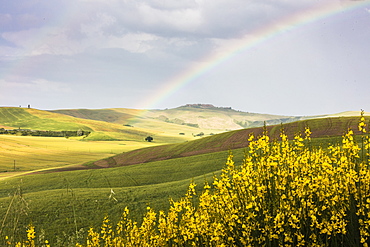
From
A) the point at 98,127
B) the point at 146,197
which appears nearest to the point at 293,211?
the point at 146,197

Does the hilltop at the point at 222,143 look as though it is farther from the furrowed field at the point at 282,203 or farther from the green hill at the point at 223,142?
the furrowed field at the point at 282,203

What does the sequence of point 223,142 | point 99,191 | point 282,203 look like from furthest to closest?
1. point 223,142
2. point 99,191
3. point 282,203

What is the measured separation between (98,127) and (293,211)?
16907 cm

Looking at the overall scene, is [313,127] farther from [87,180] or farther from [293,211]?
[293,211]

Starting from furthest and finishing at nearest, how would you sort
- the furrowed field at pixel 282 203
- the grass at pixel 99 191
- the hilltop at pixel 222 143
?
1. the hilltop at pixel 222 143
2. the grass at pixel 99 191
3. the furrowed field at pixel 282 203

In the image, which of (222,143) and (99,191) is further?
(222,143)

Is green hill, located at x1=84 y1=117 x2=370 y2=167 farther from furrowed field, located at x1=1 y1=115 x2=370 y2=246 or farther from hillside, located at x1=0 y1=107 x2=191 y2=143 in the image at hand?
hillside, located at x1=0 y1=107 x2=191 y2=143

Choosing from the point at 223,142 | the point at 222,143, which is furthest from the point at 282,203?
the point at 223,142

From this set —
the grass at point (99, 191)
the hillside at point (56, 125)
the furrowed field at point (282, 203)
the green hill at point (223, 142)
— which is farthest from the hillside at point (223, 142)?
the hillside at point (56, 125)

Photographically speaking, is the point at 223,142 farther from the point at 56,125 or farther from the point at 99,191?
the point at 56,125

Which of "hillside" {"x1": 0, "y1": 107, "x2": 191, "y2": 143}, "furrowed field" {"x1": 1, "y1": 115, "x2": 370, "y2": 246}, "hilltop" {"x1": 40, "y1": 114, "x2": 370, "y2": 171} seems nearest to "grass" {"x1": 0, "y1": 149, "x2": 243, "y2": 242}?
"furrowed field" {"x1": 1, "y1": 115, "x2": 370, "y2": 246}

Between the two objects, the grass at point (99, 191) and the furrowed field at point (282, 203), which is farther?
the grass at point (99, 191)

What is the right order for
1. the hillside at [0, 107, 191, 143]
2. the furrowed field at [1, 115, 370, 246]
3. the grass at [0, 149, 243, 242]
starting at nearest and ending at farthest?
the furrowed field at [1, 115, 370, 246] → the grass at [0, 149, 243, 242] → the hillside at [0, 107, 191, 143]

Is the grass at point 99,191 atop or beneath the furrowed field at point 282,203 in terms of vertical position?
beneath
